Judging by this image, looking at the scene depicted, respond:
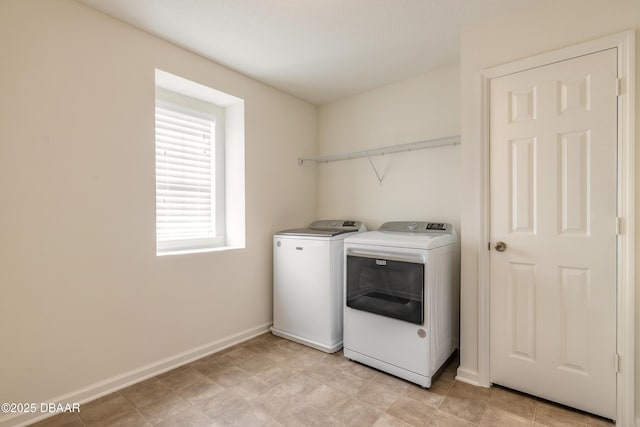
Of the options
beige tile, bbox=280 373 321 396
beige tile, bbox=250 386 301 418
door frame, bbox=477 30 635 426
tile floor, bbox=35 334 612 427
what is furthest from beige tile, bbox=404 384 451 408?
door frame, bbox=477 30 635 426

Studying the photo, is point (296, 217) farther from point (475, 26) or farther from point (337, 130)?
point (475, 26)

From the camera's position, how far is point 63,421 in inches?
A: 64.2

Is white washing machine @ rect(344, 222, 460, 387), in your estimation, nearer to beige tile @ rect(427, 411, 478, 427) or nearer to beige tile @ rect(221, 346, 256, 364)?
beige tile @ rect(427, 411, 478, 427)

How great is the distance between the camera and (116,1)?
5.83 feet

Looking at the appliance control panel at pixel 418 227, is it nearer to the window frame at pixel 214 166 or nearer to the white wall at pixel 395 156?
the white wall at pixel 395 156

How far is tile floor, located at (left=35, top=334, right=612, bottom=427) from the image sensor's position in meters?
1.64

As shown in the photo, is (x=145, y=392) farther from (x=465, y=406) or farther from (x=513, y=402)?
(x=513, y=402)

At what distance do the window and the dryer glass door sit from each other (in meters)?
1.15

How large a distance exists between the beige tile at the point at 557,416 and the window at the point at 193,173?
241cm

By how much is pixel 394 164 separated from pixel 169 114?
2.05 m

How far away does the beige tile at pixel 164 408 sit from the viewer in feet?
5.49

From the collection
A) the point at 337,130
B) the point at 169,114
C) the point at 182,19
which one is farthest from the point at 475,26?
the point at 169,114

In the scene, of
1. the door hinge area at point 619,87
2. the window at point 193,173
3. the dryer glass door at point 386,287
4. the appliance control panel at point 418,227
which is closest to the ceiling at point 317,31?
the window at point 193,173

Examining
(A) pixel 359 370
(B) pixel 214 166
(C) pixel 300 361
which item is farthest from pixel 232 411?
(B) pixel 214 166
